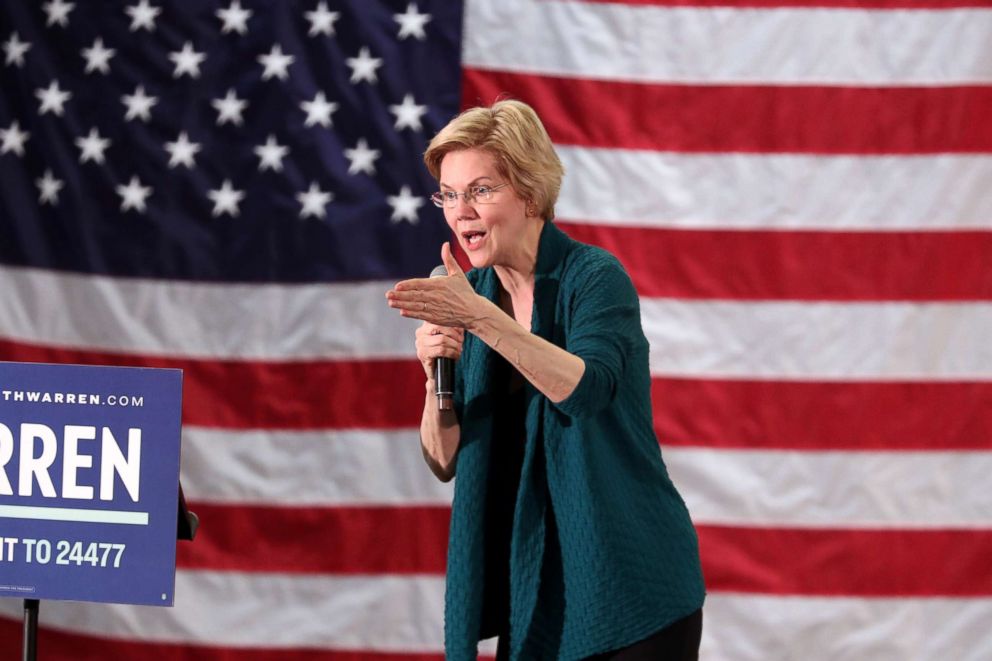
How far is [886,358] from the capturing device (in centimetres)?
308

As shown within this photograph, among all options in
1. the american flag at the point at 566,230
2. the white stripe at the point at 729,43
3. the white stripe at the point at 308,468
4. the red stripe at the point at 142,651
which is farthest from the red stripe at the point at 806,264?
the red stripe at the point at 142,651

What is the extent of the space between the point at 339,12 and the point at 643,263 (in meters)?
1.13

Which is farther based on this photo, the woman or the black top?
the black top

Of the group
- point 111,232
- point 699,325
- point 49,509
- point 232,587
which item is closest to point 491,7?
point 699,325

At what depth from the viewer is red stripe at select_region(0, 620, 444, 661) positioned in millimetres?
3182

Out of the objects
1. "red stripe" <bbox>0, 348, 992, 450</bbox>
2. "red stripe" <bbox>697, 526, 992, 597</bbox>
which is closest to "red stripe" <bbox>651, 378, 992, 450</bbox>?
"red stripe" <bbox>0, 348, 992, 450</bbox>

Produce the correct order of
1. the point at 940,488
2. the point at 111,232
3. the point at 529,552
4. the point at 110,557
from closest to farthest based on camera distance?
the point at 529,552 → the point at 110,557 → the point at 940,488 → the point at 111,232

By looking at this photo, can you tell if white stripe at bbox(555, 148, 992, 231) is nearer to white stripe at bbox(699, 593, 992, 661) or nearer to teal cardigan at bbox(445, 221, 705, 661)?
white stripe at bbox(699, 593, 992, 661)

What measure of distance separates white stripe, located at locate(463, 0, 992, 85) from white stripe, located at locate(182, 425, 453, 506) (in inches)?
44.5

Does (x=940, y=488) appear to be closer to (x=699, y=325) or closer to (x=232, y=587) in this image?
(x=699, y=325)

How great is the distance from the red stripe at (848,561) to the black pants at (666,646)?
5.28 ft

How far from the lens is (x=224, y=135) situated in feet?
10.7

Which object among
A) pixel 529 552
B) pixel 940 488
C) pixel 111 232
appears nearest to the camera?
pixel 529 552

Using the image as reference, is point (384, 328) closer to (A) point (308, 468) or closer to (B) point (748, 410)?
(A) point (308, 468)
